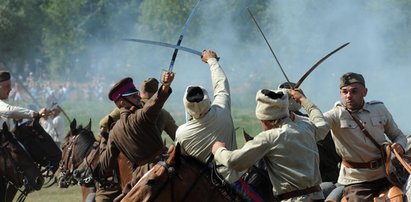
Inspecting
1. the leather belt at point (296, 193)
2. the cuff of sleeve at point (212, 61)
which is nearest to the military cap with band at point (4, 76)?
the cuff of sleeve at point (212, 61)

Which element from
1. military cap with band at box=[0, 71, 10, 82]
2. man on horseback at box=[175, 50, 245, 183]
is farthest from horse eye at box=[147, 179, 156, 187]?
military cap with band at box=[0, 71, 10, 82]

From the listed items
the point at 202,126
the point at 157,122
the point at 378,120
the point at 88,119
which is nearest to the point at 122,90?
the point at 157,122

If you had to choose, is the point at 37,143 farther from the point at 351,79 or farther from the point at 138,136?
the point at 351,79

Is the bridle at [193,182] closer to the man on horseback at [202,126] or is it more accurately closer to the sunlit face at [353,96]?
the man on horseback at [202,126]

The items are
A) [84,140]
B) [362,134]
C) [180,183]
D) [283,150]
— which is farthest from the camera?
[84,140]

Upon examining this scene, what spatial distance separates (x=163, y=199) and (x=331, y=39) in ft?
44.5

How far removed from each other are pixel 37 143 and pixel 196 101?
557 cm

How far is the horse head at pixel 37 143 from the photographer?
1284 centimetres

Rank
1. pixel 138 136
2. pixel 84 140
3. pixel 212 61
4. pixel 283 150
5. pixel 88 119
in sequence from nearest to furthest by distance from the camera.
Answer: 1. pixel 283 150
2. pixel 212 61
3. pixel 138 136
4. pixel 84 140
5. pixel 88 119

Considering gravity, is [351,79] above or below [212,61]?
below

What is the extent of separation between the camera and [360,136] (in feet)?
29.7

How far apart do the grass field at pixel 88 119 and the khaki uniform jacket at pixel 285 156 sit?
154 inches

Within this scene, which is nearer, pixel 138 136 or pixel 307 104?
pixel 307 104

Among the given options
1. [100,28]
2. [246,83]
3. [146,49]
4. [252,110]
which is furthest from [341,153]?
[100,28]
